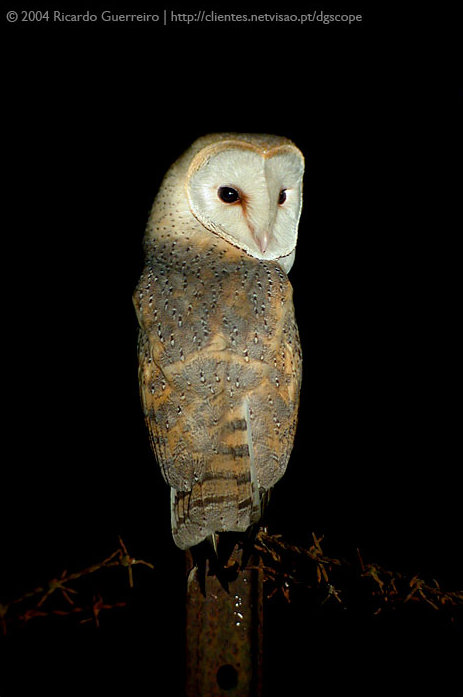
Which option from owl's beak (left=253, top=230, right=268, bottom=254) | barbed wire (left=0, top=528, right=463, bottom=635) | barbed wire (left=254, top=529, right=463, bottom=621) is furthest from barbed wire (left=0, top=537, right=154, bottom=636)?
owl's beak (left=253, top=230, right=268, bottom=254)

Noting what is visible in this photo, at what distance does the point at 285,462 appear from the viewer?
4.88 ft

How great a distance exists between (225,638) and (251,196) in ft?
3.39

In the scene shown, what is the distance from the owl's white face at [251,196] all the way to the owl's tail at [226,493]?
0.50 meters

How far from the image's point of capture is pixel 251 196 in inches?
60.4

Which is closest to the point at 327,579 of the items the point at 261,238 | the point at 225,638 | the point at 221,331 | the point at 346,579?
the point at 346,579

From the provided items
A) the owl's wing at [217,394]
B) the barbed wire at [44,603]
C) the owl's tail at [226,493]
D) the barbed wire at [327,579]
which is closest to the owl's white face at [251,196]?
the owl's wing at [217,394]

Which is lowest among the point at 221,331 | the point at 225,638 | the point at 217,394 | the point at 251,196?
the point at 225,638

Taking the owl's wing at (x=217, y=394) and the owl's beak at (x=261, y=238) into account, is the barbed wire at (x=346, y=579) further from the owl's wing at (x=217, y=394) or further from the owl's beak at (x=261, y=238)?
the owl's beak at (x=261, y=238)

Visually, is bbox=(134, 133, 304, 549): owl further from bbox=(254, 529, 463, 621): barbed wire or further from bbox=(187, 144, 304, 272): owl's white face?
bbox=(254, 529, 463, 621): barbed wire

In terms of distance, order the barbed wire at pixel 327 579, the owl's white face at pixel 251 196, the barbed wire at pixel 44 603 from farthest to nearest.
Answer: the owl's white face at pixel 251 196 → the barbed wire at pixel 327 579 → the barbed wire at pixel 44 603

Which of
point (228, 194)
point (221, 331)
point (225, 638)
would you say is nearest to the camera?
point (225, 638)

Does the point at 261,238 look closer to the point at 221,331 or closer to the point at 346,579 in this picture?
the point at 221,331

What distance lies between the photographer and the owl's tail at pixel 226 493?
1380mm

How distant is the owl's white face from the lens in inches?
59.7
